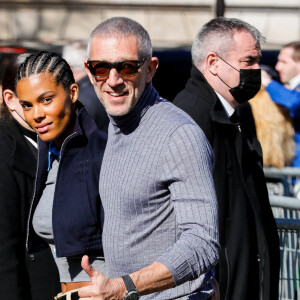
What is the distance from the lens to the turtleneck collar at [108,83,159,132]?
2.87 metres

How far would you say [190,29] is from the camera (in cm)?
1602

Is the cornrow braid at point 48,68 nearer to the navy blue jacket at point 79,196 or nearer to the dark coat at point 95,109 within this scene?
the navy blue jacket at point 79,196

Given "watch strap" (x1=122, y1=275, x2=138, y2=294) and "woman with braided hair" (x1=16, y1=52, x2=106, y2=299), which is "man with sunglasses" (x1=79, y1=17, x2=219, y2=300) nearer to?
"watch strap" (x1=122, y1=275, x2=138, y2=294)

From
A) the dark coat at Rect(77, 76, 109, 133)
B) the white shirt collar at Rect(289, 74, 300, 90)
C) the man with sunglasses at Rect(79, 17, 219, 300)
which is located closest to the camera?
the man with sunglasses at Rect(79, 17, 219, 300)

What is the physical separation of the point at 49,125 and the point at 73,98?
6.7 inches

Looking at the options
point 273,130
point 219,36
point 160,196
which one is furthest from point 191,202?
point 273,130

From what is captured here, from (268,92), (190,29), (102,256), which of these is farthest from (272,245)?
(190,29)

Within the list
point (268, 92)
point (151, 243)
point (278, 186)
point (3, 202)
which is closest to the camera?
point (151, 243)

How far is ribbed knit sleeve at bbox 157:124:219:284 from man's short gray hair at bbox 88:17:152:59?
35 centimetres

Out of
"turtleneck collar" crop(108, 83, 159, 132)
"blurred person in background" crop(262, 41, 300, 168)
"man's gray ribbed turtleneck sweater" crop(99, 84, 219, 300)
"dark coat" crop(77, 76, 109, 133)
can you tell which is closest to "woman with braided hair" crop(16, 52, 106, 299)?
"man's gray ribbed turtleneck sweater" crop(99, 84, 219, 300)

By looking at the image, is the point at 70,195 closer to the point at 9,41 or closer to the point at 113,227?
the point at 113,227

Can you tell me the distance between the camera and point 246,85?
405 centimetres

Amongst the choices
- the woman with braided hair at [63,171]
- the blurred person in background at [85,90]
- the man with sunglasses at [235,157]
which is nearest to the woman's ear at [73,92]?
the woman with braided hair at [63,171]

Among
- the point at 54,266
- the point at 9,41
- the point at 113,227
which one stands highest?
the point at 9,41
